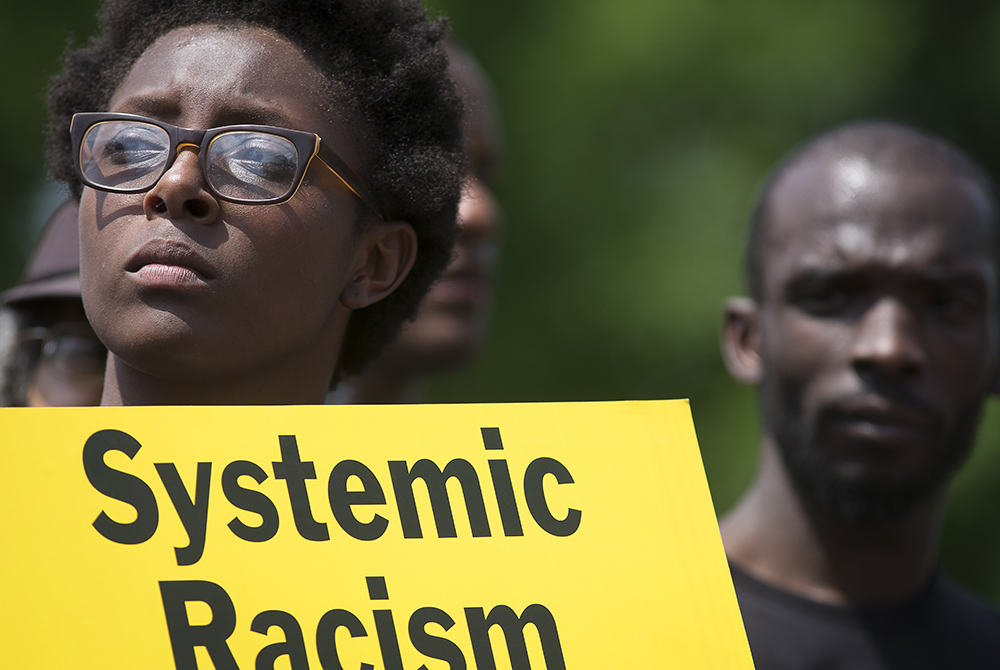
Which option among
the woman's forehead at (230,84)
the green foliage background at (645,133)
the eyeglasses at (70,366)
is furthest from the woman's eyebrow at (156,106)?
the green foliage background at (645,133)

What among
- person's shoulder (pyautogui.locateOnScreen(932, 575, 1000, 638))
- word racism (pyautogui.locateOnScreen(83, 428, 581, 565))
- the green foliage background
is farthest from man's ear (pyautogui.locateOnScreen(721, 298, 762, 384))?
the green foliage background

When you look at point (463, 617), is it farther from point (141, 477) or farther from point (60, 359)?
point (60, 359)

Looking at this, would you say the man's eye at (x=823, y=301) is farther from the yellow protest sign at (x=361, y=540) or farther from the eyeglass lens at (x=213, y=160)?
the eyeglass lens at (x=213, y=160)

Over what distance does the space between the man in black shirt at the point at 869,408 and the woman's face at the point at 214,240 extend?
1612 mm

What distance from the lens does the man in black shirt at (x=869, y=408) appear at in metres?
3.03

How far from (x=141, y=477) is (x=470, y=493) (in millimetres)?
467

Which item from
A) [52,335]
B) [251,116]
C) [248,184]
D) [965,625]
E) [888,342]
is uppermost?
[52,335]

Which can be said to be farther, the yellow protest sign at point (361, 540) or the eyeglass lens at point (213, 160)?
the eyeglass lens at point (213, 160)

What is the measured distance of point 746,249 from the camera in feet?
12.1

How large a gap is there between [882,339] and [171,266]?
1893 mm

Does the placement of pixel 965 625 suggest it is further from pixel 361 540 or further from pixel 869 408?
pixel 361 540

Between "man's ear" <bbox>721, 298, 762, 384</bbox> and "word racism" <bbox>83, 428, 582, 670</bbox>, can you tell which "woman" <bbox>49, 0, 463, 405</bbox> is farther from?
"man's ear" <bbox>721, 298, 762, 384</bbox>

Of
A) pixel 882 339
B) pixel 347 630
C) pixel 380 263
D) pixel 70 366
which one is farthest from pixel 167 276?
pixel 882 339

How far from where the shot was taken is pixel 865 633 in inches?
120
